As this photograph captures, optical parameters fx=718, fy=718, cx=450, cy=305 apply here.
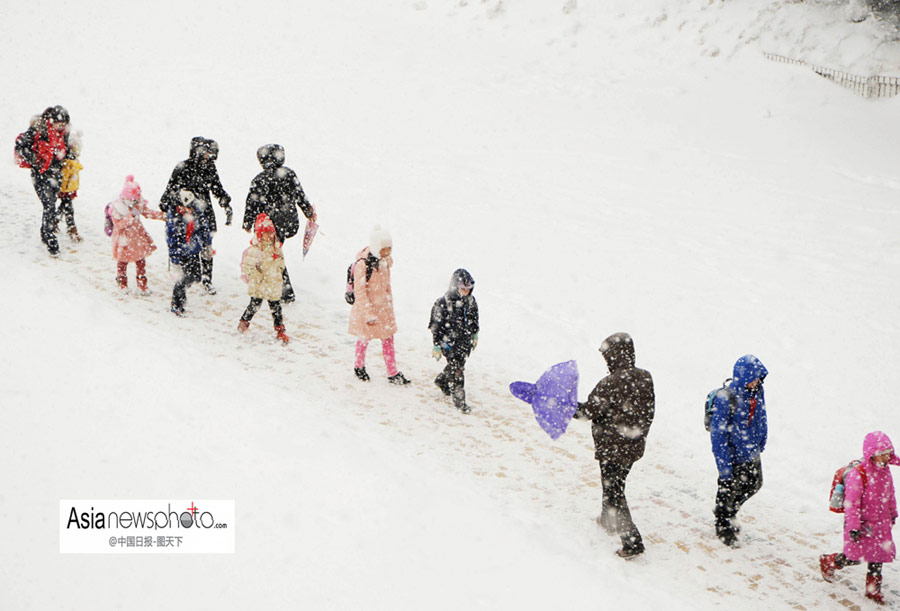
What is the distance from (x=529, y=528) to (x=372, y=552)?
1306mm

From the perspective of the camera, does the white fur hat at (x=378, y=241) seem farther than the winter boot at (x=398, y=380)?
No

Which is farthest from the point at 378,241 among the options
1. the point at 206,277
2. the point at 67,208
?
the point at 67,208

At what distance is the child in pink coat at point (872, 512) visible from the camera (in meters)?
5.71

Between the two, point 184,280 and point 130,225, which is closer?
point 130,225

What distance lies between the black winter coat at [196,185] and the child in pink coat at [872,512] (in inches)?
304

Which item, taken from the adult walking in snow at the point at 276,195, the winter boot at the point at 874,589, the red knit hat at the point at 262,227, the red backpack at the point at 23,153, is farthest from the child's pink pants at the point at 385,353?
the red backpack at the point at 23,153

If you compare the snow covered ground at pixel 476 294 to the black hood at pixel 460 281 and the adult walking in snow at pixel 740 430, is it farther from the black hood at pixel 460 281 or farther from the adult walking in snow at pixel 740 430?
the black hood at pixel 460 281

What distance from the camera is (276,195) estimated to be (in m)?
9.53

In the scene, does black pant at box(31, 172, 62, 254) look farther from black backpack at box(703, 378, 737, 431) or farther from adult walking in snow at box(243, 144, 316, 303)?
black backpack at box(703, 378, 737, 431)

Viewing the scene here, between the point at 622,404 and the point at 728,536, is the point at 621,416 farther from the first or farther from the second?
the point at 728,536

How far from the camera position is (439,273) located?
12.0 m

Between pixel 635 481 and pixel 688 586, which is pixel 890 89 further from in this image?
pixel 688 586

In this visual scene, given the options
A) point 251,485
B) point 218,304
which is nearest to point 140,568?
point 251,485

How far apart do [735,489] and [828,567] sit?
0.93 meters
